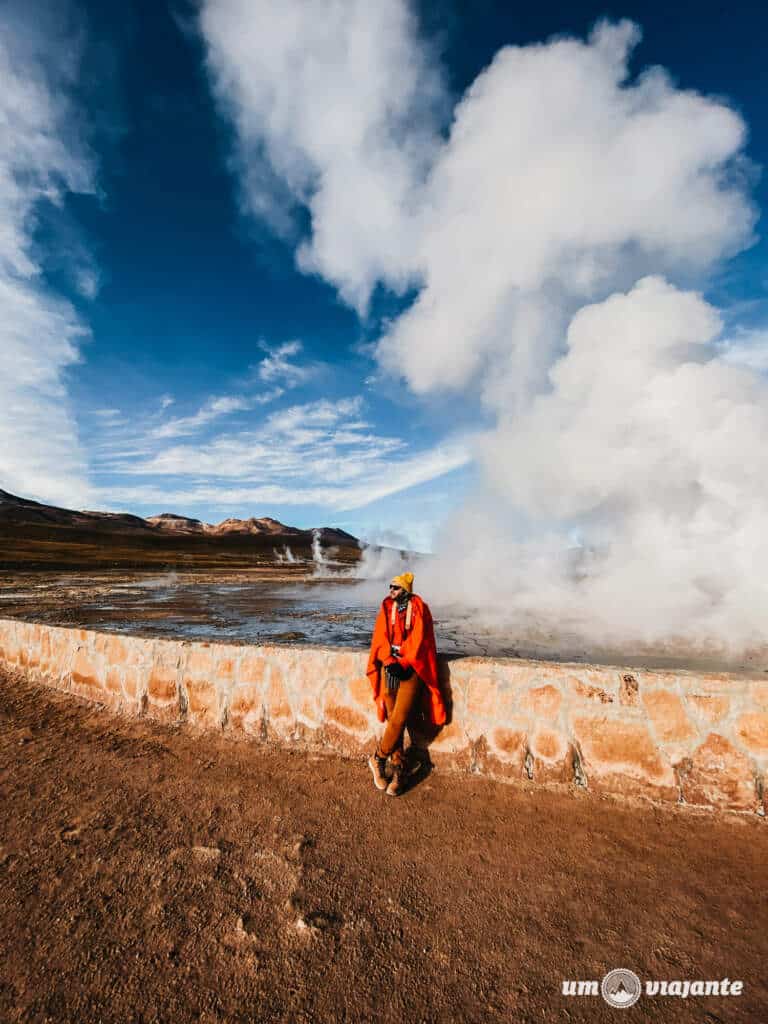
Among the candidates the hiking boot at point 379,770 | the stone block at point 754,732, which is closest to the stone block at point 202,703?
the hiking boot at point 379,770

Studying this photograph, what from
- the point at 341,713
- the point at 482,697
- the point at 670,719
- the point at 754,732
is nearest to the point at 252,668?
the point at 341,713

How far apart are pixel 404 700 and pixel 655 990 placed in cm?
240

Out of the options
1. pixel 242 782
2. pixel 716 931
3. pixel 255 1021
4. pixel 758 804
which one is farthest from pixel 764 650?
pixel 255 1021

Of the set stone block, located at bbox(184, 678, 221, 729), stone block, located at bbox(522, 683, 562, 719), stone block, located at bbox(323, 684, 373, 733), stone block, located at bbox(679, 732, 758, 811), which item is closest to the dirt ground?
stone block, located at bbox(679, 732, 758, 811)

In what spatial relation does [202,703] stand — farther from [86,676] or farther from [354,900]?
[354,900]

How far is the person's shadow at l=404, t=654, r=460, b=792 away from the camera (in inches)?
178

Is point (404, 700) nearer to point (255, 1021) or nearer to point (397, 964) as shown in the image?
point (397, 964)

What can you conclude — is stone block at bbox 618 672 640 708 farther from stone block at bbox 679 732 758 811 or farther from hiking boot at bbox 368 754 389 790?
hiking boot at bbox 368 754 389 790

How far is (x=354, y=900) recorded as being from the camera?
2.90m

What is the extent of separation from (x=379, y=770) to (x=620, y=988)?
2.29 m

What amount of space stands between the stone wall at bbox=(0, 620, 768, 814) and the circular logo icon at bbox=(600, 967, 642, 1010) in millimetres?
1750

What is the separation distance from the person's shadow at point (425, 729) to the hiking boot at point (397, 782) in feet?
0.62

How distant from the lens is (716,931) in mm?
2660

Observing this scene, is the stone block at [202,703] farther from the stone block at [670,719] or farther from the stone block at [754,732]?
the stone block at [754,732]
